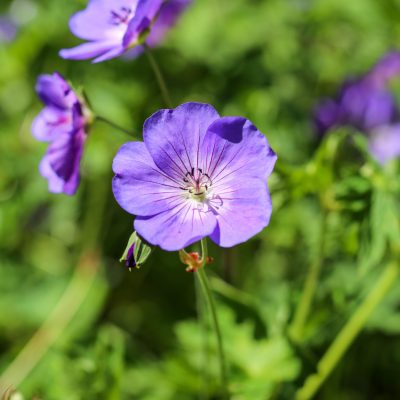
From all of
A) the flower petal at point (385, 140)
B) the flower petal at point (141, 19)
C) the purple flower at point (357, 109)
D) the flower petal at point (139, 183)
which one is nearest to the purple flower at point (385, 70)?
the purple flower at point (357, 109)

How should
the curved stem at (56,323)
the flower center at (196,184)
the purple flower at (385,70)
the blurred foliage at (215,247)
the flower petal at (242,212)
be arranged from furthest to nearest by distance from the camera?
the purple flower at (385,70)
the curved stem at (56,323)
the blurred foliage at (215,247)
the flower center at (196,184)
the flower petal at (242,212)

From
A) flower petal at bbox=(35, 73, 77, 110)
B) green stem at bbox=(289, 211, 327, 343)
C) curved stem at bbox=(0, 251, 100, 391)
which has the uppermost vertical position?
flower petal at bbox=(35, 73, 77, 110)

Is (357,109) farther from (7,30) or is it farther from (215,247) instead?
(7,30)

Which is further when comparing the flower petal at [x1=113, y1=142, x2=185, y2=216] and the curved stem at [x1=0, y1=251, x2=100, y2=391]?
the curved stem at [x1=0, y1=251, x2=100, y2=391]

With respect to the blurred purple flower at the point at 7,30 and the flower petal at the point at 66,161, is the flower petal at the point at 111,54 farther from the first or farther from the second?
the blurred purple flower at the point at 7,30

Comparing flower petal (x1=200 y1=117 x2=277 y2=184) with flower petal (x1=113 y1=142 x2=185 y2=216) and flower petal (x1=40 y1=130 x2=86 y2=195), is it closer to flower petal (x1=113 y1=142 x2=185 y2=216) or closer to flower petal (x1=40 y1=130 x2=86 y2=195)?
flower petal (x1=113 y1=142 x2=185 y2=216)

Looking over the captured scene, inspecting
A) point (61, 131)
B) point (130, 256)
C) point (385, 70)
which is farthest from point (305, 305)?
point (385, 70)

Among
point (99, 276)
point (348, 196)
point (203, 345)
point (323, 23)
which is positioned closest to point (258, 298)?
point (203, 345)

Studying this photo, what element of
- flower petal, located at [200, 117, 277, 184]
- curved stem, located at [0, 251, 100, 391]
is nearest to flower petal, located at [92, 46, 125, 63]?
flower petal, located at [200, 117, 277, 184]
